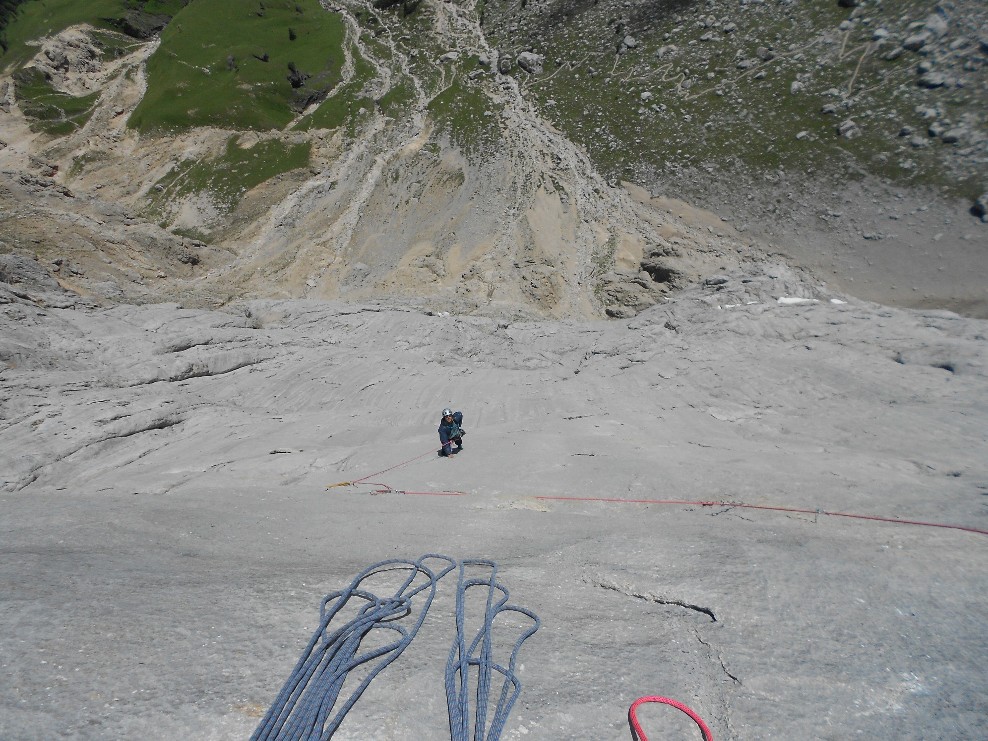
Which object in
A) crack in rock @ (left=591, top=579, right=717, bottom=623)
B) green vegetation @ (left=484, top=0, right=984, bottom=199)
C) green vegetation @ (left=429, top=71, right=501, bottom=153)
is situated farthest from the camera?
green vegetation @ (left=429, top=71, right=501, bottom=153)

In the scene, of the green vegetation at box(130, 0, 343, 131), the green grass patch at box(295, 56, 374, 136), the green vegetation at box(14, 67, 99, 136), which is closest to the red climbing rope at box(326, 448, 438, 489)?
the green grass patch at box(295, 56, 374, 136)

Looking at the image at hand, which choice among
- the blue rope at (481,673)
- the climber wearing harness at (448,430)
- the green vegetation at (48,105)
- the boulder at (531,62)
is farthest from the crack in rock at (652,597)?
the green vegetation at (48,105)

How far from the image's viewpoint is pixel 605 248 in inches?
1206

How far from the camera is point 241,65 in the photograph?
52.8m

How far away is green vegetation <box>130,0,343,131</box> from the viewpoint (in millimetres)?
45556

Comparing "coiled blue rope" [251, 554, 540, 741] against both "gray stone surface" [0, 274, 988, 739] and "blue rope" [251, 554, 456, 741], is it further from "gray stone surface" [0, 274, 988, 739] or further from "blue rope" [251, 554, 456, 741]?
"gray stone surface" [0, 274, 988, 739]

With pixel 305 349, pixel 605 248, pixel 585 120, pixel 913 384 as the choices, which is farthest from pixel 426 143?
pixel 913 384

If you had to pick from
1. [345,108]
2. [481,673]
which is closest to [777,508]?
[481,673]

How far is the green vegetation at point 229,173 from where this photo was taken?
38500 mm

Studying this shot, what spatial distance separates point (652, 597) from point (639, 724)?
4.92 feet

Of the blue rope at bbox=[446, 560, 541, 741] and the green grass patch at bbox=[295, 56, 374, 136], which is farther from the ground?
the green grass patch at bbox=[295, 56, 374, 136]

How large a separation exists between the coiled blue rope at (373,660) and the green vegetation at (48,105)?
66.4 metres

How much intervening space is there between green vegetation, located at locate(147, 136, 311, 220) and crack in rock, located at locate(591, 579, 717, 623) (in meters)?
41.4

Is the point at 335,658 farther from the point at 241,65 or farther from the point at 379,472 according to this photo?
the point at 241,65
